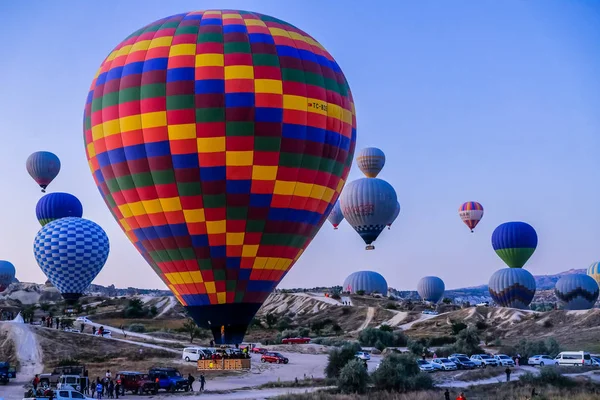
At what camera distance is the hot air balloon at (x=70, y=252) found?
69625 millimetres

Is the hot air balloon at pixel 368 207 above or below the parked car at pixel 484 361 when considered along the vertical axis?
above

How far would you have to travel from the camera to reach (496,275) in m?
80.1

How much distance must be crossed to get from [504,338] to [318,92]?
43356 mm

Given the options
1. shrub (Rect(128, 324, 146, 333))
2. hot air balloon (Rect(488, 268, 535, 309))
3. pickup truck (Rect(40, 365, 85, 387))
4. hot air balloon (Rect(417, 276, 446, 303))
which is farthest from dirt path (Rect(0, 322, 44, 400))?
hot air balloon (Rect(417, 276, 446, 303))

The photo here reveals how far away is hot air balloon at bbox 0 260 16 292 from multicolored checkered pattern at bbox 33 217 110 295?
40321 mm

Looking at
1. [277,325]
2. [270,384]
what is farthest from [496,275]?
[270,384]

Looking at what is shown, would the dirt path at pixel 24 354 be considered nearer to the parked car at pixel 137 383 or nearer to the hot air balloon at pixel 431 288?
the parked car at pixel 137 383

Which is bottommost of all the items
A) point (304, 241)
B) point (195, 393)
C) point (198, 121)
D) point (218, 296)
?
point (195, 393)

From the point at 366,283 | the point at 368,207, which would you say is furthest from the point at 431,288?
the point at 368,207

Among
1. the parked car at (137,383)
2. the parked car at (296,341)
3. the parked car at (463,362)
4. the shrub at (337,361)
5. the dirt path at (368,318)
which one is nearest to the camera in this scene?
the parked car at (137,383)

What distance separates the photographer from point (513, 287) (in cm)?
7838

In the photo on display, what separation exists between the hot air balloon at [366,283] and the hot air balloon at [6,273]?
47.7 m

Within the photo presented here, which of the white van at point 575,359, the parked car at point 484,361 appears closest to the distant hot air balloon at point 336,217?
the parked car at point 484,361

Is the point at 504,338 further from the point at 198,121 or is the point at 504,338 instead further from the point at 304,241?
the point at 198,121
